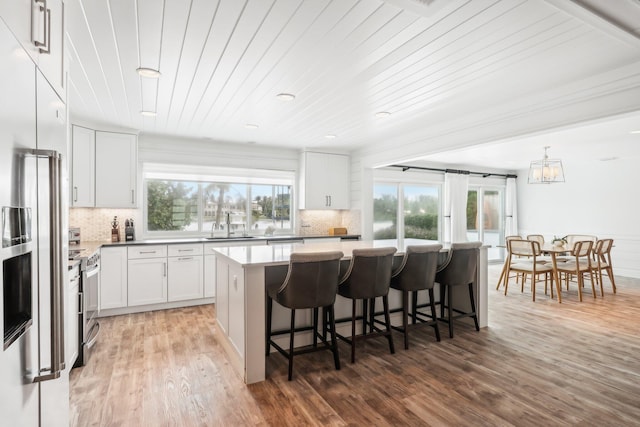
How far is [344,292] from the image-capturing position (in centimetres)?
301

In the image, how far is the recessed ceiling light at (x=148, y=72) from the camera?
2750 mm

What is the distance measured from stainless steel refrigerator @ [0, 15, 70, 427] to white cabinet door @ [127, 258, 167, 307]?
3.38 meters

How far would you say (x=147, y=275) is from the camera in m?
4.61

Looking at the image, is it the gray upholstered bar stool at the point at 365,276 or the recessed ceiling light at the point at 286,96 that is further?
the recessed ceiling light at the point at 286,96

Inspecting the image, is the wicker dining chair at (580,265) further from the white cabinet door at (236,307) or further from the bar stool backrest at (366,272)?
the white cabinet door at (236,307)

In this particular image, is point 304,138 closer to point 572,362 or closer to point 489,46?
point 489,46

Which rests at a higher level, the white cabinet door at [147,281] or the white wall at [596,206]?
the white wall at [596,206]

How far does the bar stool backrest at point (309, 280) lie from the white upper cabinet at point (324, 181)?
3380 millimetres

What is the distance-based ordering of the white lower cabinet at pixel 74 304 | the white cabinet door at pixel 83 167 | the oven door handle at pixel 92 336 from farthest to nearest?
the white cabinet door at pixel 83 167, the oven door handle at pixel 92 336, the white lower cabinet at pixel 74 304

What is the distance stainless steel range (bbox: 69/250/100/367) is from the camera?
9.75 feet

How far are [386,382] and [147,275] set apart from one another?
3422 mm

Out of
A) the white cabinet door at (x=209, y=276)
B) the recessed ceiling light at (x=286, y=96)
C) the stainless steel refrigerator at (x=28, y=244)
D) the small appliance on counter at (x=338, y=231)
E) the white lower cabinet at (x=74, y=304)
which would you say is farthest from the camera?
the small appliance on counter at (x=338, y=231)

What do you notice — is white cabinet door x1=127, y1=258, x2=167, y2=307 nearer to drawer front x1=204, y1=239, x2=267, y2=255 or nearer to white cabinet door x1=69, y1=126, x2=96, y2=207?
drawer front x1=204, y1=239, x2=267, y2=255

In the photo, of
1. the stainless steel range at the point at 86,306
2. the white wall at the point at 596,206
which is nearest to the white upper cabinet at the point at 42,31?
the stainless steel range at the point at 86,306
